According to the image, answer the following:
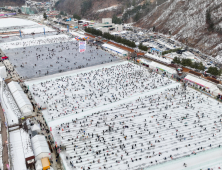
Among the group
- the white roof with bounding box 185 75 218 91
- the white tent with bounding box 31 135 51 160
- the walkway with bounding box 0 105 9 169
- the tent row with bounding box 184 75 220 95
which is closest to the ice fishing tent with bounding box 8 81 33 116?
the walkway with bounding box 0 105 9 169

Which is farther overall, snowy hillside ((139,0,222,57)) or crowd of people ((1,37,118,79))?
snowy hillside ((139,0,222,57))

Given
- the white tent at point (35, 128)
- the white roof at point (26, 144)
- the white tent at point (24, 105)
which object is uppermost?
the white tent at point (24, 105)

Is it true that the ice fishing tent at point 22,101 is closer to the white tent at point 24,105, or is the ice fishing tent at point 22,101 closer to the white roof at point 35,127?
the white tent at point 24,105

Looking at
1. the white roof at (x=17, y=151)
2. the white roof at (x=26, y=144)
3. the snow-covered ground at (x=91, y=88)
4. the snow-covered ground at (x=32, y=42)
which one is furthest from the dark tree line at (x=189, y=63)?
the snow-covered ground at (x=32, y=42)

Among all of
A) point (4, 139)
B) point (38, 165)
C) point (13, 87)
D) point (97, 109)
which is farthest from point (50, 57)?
point (38, 165)

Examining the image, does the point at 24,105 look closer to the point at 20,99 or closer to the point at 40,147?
the point at 20,99

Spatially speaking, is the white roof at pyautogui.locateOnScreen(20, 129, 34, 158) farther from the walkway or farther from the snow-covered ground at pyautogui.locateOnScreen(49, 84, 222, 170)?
the snow-covered ground at pyautogui.locateOnScreen(49, 84, 222, 170)
